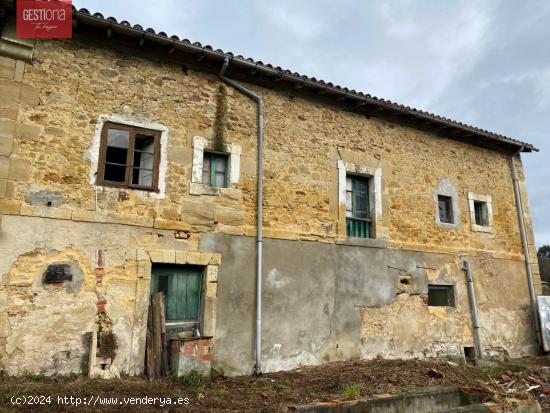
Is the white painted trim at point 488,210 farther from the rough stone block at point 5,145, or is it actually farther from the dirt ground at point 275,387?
the rough stone block at point 5,145

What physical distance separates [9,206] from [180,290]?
9.01 ft

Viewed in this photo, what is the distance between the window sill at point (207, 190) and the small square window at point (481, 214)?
667 centimetres

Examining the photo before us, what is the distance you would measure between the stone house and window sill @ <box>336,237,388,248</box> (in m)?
0.02

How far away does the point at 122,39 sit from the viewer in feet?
23.3

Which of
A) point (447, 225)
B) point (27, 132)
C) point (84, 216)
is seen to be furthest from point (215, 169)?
point (447, 225)

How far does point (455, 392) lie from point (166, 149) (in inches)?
229

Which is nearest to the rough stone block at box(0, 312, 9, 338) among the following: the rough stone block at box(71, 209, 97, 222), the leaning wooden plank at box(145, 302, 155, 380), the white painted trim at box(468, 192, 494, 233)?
the rough stone block at box(71, 209, 97, 222)

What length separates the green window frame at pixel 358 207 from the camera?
902 cm

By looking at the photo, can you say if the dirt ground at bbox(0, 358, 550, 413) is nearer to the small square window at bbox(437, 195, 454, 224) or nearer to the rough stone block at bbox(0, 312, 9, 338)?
the rough stone block at bbox(0, 312, 9, 338)

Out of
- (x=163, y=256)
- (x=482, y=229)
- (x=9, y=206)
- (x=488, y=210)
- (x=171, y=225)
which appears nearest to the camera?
(x=9, y=206)

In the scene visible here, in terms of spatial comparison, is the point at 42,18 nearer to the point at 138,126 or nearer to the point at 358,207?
the point at 138,126

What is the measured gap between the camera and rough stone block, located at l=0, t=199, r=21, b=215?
593 centimetres

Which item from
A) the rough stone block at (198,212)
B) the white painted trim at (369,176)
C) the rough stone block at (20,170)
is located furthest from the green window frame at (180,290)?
the white painted trim at (369,176)

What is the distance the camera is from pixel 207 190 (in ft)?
24.5
